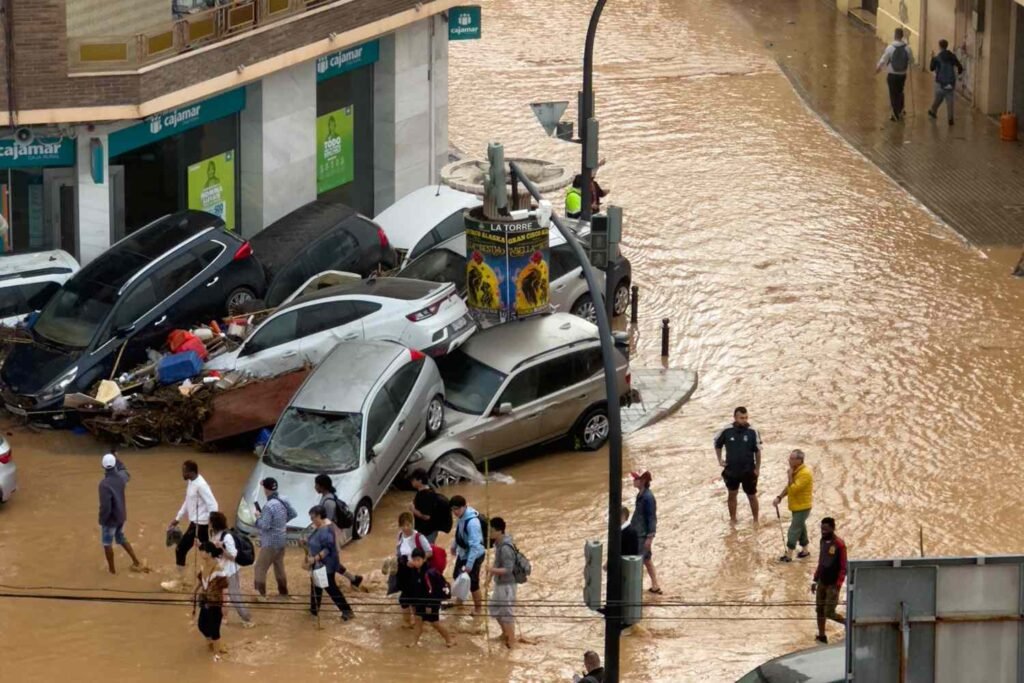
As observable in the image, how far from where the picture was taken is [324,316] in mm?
24797

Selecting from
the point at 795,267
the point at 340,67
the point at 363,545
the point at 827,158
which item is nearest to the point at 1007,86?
the point at 827,158

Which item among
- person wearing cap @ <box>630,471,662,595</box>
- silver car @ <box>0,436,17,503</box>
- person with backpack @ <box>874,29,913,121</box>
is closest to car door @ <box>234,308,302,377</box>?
silver car @ <box>0,436,17,503</box>

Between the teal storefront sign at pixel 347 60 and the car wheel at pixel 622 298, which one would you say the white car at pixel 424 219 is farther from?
the teal storefront sign at pixel 347 60

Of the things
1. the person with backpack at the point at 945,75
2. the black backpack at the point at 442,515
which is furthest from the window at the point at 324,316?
the person with backpack at the point at 945,75

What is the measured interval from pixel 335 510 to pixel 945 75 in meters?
21.2

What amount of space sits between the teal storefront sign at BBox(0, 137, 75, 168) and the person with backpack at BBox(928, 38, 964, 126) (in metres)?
17.2

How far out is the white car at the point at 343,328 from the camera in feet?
80.1

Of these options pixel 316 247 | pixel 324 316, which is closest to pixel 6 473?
pixel 324 316

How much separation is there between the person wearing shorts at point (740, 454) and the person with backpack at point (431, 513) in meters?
3.12

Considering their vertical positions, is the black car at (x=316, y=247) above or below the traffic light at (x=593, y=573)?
above

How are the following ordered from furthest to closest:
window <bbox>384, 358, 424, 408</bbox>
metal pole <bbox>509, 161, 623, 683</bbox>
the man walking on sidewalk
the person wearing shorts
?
window <bbox>384, 358, 424, 408</bbox>, the person wearing shorts, the man walking on sidewalk, metal pole <bbox>509, 161, 623, 683</bbox>

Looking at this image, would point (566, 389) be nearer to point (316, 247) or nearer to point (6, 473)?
point (316, 247)

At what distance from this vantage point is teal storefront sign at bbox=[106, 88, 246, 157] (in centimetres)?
2806

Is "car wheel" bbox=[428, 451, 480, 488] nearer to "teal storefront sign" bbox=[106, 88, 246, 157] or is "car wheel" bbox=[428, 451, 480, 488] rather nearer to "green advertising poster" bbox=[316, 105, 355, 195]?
"teal storefront sign" bbox=[106, 88, 246, 157]
